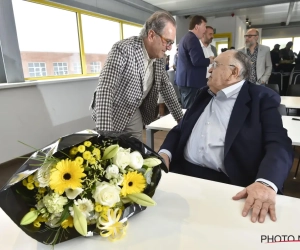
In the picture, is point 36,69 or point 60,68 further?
point 60,68

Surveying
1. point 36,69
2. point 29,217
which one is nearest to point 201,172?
point 29,217

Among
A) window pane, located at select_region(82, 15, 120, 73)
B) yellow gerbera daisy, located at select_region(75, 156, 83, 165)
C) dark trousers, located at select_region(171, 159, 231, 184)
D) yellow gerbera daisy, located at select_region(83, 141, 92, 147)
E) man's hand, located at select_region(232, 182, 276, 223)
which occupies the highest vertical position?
window pane, located at select_region(82, 15, 120, 73)

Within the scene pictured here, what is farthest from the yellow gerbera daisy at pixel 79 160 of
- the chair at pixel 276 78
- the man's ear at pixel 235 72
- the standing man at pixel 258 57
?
the chair at pixel 276 78

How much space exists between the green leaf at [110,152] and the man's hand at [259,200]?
1.60 ft

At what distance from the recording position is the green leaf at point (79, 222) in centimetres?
63

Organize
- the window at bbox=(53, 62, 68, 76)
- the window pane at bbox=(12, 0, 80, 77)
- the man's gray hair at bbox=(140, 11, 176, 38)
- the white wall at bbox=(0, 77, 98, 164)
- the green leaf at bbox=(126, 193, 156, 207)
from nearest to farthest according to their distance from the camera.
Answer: the green leaf at bbox=(126, 193, 156, 207)
the man's gray hair at bbox=(140, 11, 176, 38)
the white wall at bbox=(0, 77, 98, 164)
the window pane at bbox=(12, 0, 80, 77)
the window at bbox=(53, 62, 68, 76)

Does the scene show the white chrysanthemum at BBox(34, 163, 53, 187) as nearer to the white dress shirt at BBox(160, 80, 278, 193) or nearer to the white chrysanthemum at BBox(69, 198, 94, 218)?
the white chrysanthemum at BBox(69, 198, 94, 218)

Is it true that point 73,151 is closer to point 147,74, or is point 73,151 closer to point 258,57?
point 147,74

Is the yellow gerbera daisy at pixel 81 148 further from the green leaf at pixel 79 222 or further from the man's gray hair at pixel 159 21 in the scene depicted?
the man's gray hair at pixel 159 21

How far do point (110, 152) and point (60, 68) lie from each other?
Answer: 3763mm

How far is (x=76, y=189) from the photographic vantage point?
0.63 m

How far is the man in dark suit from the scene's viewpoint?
283 cm

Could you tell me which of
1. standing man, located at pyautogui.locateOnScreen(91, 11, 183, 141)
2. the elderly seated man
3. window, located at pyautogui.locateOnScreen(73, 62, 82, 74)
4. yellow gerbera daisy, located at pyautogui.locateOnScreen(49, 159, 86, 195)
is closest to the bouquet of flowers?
yellow gerbera daisy, located at pyautogui.locateOnScreen(49, 159, 86, 195)

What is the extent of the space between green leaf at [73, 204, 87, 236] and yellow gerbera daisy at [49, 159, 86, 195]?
0.07 metres
